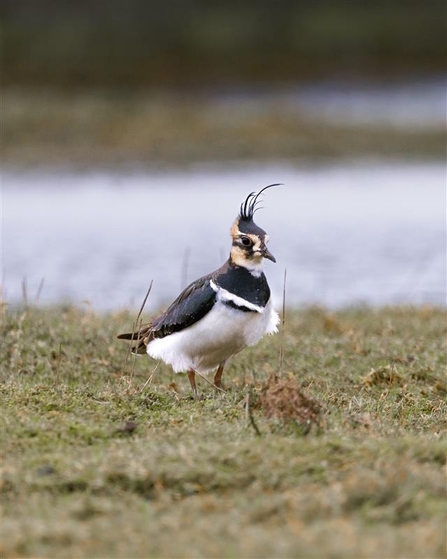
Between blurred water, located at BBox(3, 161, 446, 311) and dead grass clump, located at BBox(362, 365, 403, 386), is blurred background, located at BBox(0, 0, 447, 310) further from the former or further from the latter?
dead grass clump, located at BBox(362, 365, 403, 386)

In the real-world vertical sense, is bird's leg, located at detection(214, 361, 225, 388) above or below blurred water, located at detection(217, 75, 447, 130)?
below

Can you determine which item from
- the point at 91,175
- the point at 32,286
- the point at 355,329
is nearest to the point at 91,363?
the point at 355,329

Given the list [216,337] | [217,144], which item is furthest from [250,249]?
[217,144]

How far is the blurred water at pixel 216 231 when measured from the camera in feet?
47.8

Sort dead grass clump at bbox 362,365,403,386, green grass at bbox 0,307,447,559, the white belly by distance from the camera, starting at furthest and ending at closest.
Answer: dead grass clump at bbox 362,365,403,386, the white belly, green grass at bbox 0,307,447,559

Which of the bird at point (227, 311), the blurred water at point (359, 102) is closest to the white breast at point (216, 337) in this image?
the bird at point (227, 311)

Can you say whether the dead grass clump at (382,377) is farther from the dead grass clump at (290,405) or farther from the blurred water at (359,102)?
the blurred water at (359,102)

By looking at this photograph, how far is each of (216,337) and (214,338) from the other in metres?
0.02

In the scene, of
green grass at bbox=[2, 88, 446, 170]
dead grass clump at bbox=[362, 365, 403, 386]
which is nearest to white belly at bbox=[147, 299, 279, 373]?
dead grass clump at bbox=[362, 365, 403, 386]

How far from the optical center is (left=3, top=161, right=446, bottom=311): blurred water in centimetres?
1455

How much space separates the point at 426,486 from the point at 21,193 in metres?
20.6

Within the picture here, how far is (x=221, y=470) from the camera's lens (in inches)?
202

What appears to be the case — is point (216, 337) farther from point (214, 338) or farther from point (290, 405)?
point (290, 405)

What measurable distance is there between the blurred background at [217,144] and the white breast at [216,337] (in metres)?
2.34
